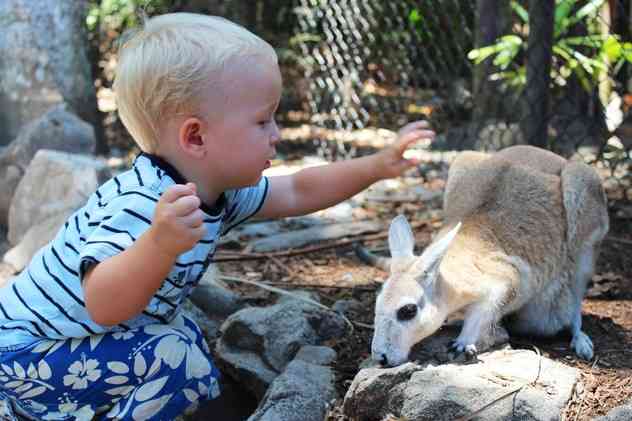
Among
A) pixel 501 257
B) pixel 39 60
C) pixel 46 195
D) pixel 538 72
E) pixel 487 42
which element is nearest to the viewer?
pixel 501 257

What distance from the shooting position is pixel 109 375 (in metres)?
2.43

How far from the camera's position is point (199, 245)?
2.46 m

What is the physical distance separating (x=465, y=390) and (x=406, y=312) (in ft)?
1.46

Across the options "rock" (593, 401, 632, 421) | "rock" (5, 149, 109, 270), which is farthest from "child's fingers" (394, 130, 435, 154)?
"rock" (5, 149, 109, 270)

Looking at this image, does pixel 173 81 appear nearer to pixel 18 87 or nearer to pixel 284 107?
pixel 18 87

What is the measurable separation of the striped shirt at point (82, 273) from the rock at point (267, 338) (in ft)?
1.57

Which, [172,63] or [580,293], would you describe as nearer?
[172,63]

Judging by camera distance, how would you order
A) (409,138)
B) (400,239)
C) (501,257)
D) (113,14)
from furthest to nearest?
(113,14)
(501,257)
(400,239)
(409,138)

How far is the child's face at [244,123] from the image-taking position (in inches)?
88.7

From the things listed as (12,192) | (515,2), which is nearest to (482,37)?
(515,2)

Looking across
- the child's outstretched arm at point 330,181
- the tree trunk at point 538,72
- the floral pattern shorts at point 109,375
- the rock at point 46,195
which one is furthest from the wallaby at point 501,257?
the rock at point 46,195

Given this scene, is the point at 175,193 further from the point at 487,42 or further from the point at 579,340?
the point at 487,42

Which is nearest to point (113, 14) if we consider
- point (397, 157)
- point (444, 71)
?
point (444, 71)

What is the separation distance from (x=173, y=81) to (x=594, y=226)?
1829mm
